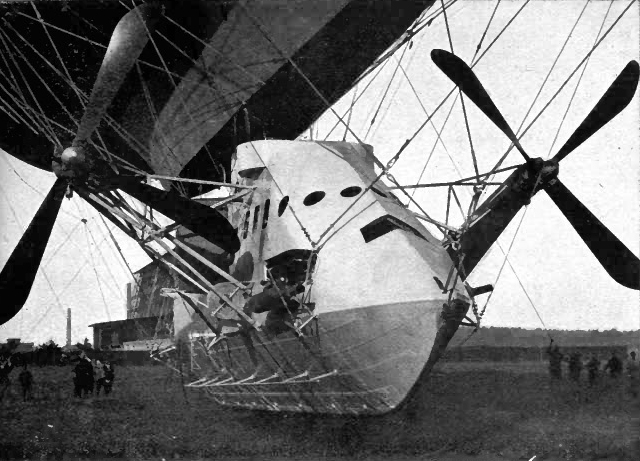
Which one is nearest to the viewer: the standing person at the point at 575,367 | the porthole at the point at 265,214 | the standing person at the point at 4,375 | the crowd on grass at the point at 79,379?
the porthole at the point at 265,214

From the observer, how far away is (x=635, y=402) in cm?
1867

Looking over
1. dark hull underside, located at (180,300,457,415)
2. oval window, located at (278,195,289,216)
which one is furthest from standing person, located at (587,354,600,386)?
oval window, located at (278,195,289,216)

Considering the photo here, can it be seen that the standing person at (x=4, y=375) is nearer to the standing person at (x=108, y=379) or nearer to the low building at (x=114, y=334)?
the standing person at (x=108, y=379)

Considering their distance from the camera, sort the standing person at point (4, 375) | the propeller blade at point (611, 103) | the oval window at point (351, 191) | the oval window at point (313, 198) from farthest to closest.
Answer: the standing person at point (4, 375)
the oval window at point (313, 198)
the oval window at point (351, 191)
the propeller blade at point (611, 103)

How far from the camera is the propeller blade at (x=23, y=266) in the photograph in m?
11.3

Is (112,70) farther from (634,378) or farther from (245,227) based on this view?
(634,378)

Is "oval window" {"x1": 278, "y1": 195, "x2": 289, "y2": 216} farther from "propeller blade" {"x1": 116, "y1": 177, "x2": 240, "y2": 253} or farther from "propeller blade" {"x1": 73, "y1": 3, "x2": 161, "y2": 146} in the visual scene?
"propeller blade" {"x1": 73, "y1": 3, "x2": 161, "y2": 146}

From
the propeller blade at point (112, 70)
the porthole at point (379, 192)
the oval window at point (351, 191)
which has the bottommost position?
the porthole at point (379, 192)

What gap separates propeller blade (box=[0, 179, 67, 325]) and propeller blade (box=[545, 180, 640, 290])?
961 centimetres

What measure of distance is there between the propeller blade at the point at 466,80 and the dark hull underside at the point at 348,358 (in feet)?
11.0

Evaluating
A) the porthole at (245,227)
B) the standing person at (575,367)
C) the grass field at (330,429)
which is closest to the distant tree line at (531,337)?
the standing person at (575,367)

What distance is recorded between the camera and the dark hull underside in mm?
9500

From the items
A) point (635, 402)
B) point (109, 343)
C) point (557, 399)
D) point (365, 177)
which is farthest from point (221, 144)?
point (109, 343)

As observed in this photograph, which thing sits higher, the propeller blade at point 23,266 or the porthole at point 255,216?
the porthole at point 255,216
